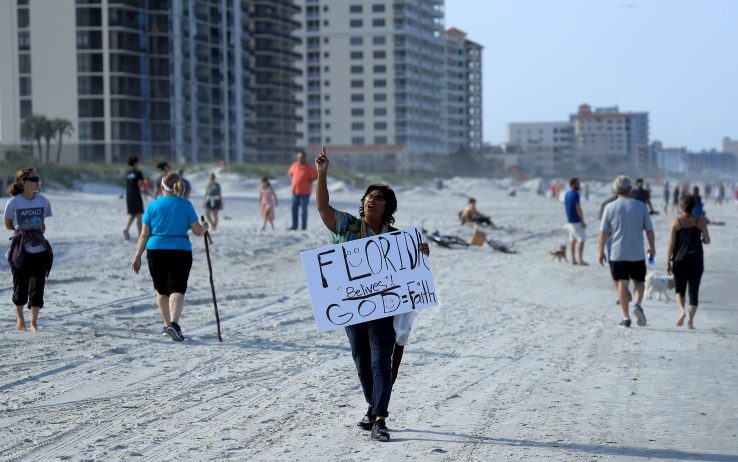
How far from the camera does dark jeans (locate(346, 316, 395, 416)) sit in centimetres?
691

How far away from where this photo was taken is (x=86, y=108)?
88938mm

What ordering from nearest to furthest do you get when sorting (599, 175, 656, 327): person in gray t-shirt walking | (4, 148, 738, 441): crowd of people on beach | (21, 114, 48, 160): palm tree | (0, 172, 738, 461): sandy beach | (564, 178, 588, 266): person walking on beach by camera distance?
(0, 172, 738, 461): sandy beach < (4, 148, 738, 441): crowd of people on beach < (599, 175, 656, 327): person in gray t-shirt walking < (564, 178, 588, 266): person walking on beach < (21, 114, 48, 160): palm tree

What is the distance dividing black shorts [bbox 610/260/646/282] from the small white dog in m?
2.75

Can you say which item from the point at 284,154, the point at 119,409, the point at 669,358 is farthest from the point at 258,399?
the point at 284,154

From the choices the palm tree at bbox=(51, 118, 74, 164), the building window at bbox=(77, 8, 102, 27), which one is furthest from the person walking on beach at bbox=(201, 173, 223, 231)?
the building window at bbox=(77, 8, 102, 27)

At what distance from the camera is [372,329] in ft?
22.9

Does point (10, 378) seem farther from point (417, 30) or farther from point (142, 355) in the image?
point (417, 30)

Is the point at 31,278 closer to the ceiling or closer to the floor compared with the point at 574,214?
closer to the floor

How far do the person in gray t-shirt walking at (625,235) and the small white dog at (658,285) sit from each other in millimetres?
2695

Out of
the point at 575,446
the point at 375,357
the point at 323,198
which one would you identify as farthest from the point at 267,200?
the point at 575,446

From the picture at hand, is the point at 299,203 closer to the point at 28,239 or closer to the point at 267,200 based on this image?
the point at 267,200

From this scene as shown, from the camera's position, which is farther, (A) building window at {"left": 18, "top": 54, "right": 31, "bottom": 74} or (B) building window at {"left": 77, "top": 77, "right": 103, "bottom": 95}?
(A) building window at {"left": 18, "top": 54, "right": 31, "bottom": 74}

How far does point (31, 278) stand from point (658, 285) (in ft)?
26.7

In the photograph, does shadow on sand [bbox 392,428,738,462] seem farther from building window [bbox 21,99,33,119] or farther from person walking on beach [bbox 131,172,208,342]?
building window [bbox 21,99,33,119]
